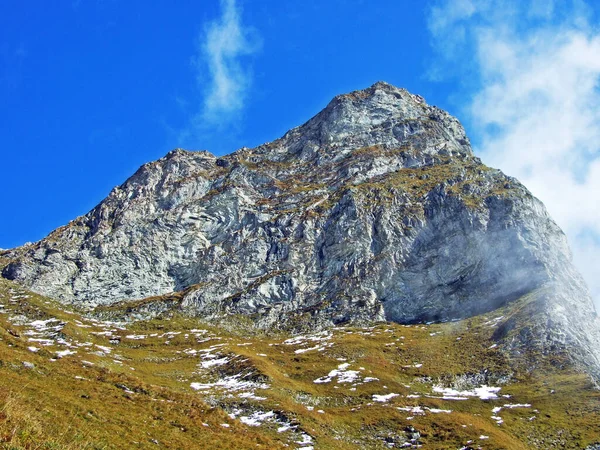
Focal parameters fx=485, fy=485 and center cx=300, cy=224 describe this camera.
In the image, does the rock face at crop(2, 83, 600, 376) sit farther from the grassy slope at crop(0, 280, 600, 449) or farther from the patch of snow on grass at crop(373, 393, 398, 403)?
the patch of snow on grass at crop(373, 393, 398, 403)

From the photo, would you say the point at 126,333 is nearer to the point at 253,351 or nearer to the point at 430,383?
the point at 253,351

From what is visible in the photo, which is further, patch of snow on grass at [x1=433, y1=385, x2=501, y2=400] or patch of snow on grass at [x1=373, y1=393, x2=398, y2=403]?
patch of snow on grass at [x1=433, y1=385, x2=501, y2=400]

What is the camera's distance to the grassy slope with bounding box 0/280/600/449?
102ft

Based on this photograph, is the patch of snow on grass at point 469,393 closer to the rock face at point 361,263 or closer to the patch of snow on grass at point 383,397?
the patch of snow on grass at point 383,397

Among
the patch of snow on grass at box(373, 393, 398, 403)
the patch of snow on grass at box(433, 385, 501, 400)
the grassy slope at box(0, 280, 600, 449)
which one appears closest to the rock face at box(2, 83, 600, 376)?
the grassy slope at box(0, 280, 600, 449)

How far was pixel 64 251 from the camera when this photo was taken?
633 feet

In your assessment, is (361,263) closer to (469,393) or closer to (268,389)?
(469,393)

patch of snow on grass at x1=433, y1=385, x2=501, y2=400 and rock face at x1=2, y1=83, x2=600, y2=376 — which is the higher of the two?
rock face at x1=2, y1=83, x2=600, y2=376

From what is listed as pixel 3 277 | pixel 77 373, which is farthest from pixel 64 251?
pixel 77 373

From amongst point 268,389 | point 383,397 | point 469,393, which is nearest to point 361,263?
point 469,393

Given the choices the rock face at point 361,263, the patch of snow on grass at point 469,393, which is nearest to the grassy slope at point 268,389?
the patch of snow on grass at point 469,393

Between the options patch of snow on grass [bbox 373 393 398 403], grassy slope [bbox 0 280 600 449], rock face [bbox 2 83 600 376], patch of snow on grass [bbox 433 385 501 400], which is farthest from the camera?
rock face [bbox 2 83 600 376]

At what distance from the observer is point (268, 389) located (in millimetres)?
80875

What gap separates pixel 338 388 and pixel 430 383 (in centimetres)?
1943
